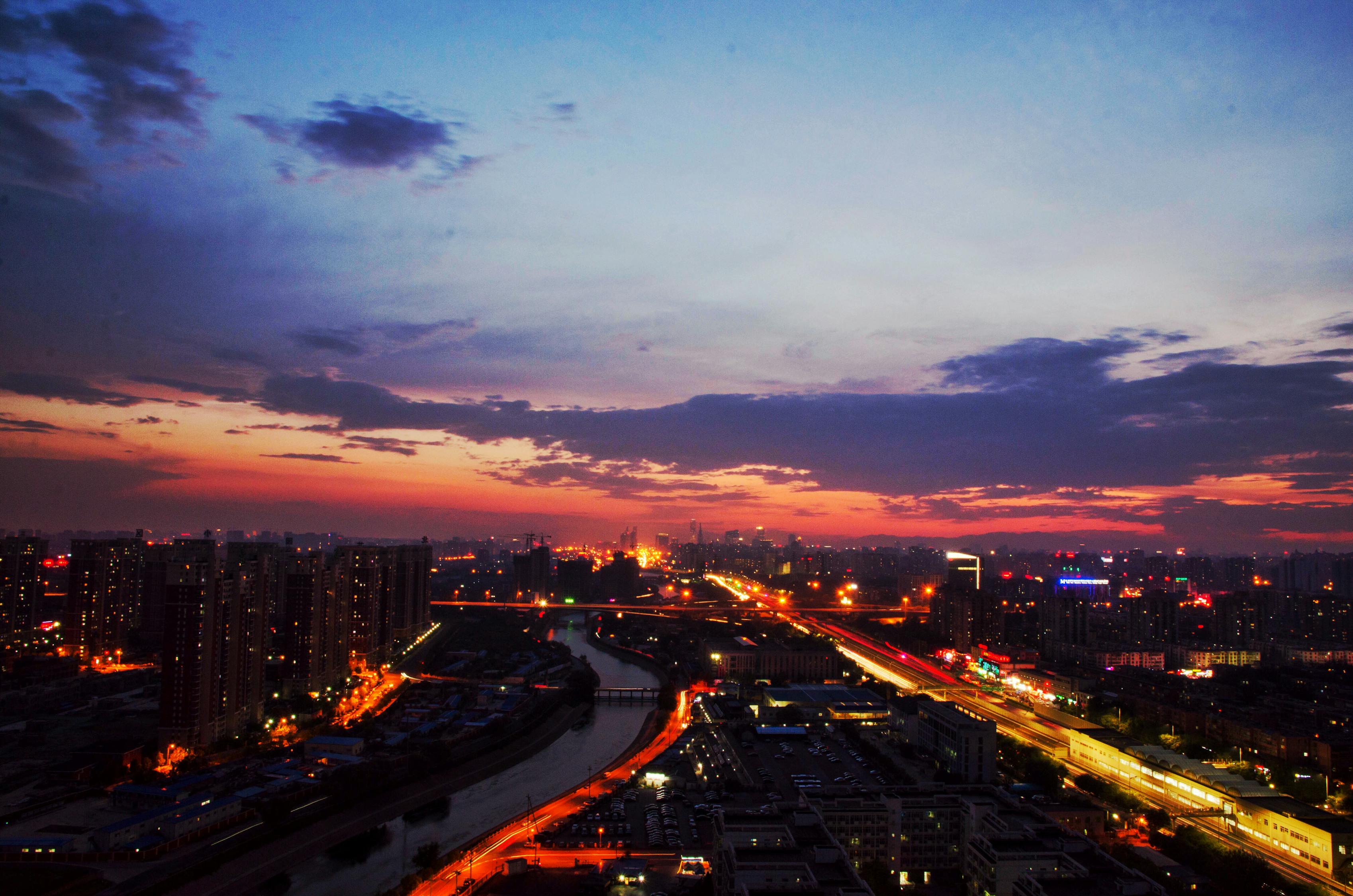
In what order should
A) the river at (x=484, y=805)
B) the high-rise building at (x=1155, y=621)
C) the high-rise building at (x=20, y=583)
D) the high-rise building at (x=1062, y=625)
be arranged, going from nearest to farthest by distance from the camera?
1. the river at (x=484, y=805)
2. the high-rise building at (x=20, y=583)
3. the high-rise building at (x=1062, y=625)
4. the high-rise building at (x=1155, y=621)

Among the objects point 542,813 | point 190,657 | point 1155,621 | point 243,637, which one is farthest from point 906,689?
point 190,657

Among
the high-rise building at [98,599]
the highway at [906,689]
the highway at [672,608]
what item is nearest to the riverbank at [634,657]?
the highway at [906,689]

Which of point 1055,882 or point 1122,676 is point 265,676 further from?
point 1122,676

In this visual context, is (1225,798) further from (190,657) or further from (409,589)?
(409,589)

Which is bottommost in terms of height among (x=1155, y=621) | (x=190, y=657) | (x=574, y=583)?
(x=574, y=583)

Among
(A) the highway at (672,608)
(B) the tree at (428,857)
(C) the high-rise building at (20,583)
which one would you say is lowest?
(A) the highway at (672,608)

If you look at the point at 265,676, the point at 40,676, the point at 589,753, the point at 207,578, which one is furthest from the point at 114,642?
the point at 589,753

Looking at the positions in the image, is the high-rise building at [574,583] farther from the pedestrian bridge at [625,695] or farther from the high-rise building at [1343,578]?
the high-rise building at [1343,578]
